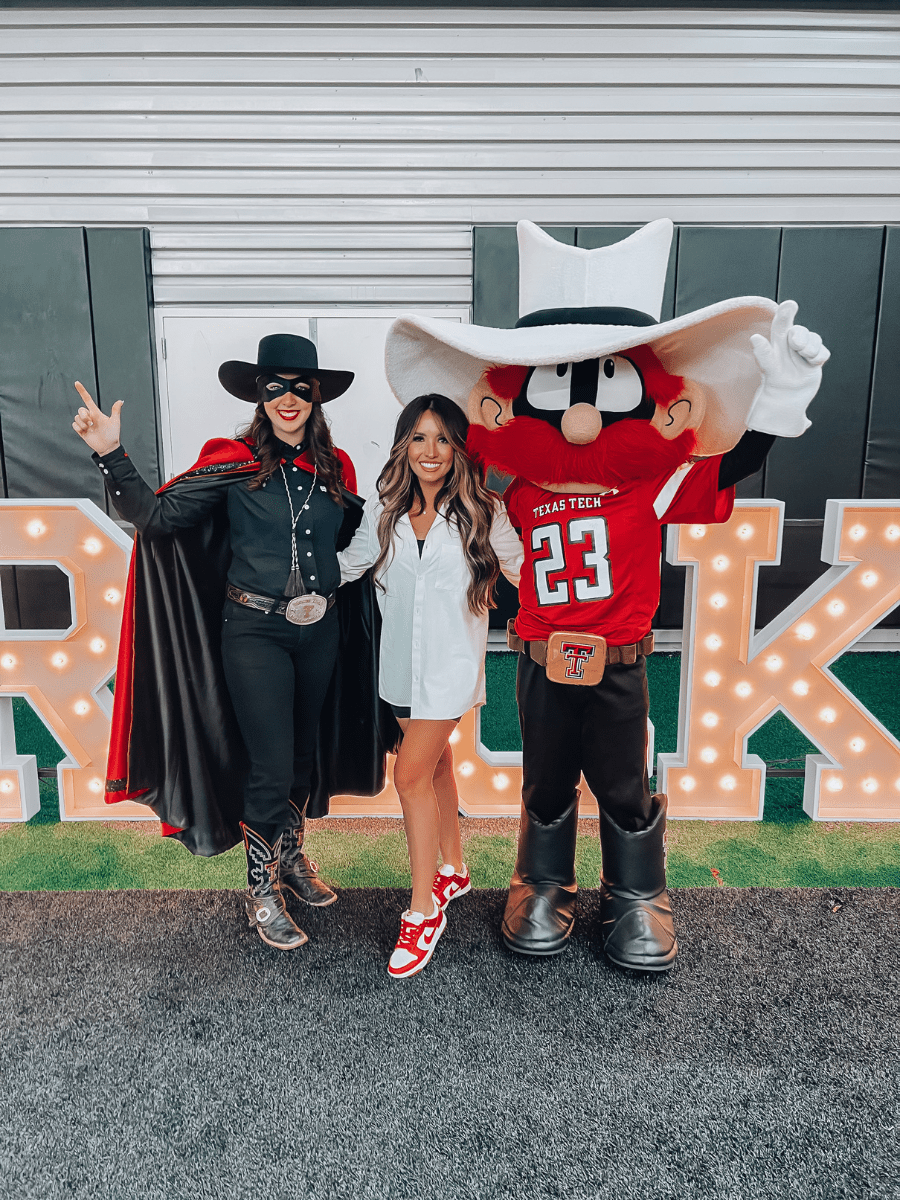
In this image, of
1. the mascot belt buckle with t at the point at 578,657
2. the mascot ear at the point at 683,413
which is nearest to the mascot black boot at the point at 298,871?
the mascot belt buckle with t at the point at 578,657

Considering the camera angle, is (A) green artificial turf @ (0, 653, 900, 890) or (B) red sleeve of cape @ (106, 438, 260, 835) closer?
(B) red sleeve of cape @ (106, 438, 260, 835)

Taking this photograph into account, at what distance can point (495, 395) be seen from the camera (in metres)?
2.17

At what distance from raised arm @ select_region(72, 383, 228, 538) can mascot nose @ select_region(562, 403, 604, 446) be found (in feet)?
3.20

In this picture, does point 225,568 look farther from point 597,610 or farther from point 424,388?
point 597,610

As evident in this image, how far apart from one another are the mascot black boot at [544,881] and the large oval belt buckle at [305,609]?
2.90 ft

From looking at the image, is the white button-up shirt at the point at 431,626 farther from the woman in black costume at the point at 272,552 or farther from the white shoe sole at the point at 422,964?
the white shoe sole at the point at 422,964

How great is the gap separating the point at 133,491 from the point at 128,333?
3.11 m

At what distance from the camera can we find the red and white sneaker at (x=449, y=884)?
2375 millimetres

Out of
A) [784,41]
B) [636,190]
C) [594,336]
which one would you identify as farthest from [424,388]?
[784,41]

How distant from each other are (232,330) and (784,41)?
12.0 feet

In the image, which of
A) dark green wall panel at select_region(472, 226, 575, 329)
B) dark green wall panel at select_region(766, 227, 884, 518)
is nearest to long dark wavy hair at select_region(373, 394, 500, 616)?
dark green wall panel at select_region(472, 226, 575, 329)

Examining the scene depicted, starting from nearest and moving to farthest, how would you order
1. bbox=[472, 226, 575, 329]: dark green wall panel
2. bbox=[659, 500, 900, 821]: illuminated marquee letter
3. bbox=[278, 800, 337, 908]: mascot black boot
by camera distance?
bbox=[278, 800, 337, 908]: mascot black boot < bbox=[659, 500, 900, 821]: illuminated marquee letter < bbox=[472, 226, 575, 329]: dark green wall panel

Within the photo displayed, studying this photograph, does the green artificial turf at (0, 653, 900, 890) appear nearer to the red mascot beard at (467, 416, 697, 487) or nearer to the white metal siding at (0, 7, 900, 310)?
the red mascot beard at (467, 416, 697, 487)

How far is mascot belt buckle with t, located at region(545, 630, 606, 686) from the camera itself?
82.3 inches
